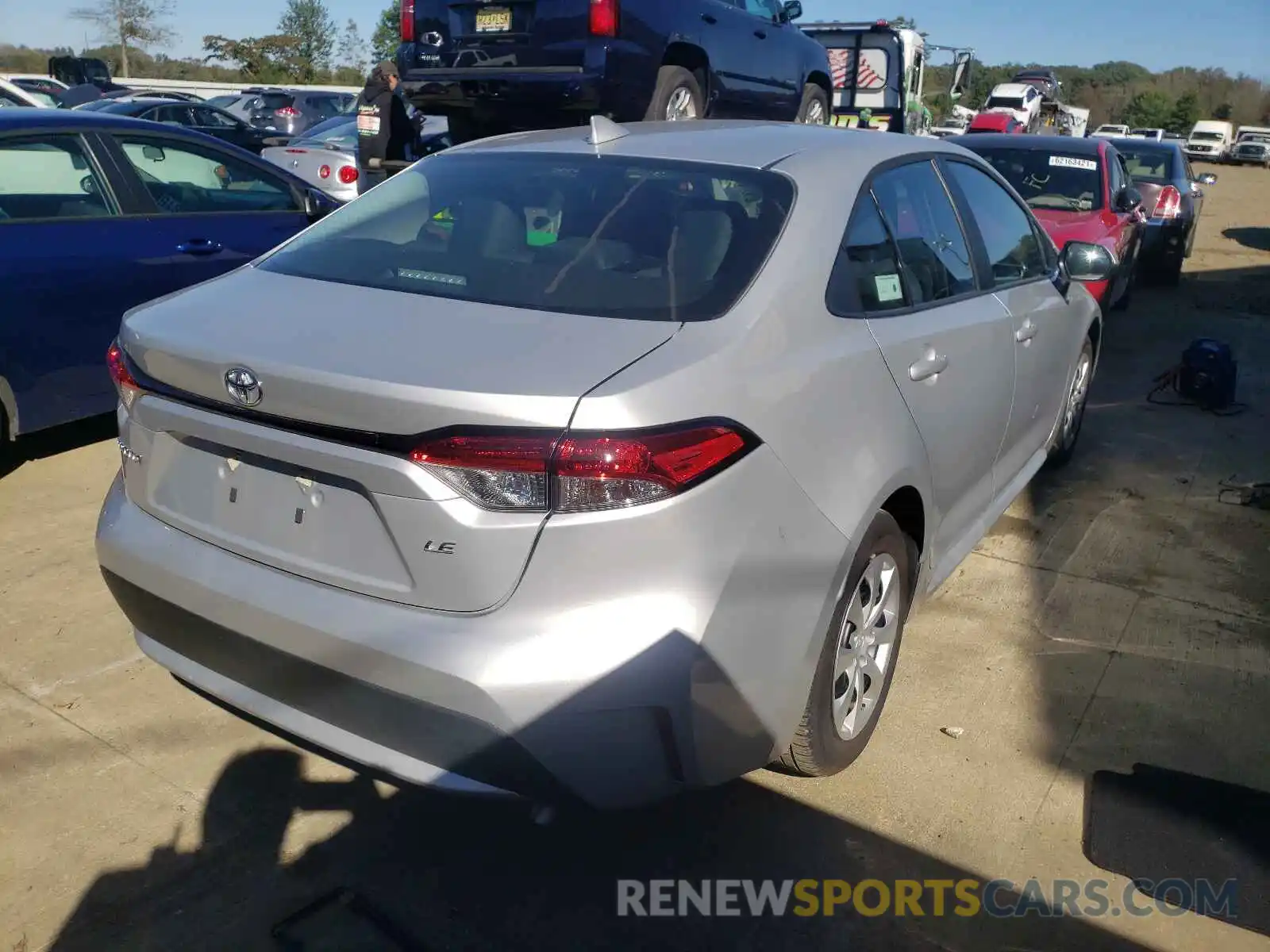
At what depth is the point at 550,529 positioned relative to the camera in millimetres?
2010

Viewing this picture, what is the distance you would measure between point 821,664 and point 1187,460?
13.7ft

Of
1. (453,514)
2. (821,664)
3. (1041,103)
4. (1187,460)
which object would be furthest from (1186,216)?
(1041,103)

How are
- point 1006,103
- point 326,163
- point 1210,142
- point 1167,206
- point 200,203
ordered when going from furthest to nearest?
point 1210,142 → point 1006,103 → point 1167,206 → point 326,163 → point 200,203

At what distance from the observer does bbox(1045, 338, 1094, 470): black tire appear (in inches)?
203

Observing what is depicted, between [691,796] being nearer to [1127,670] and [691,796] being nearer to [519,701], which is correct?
[519,701]

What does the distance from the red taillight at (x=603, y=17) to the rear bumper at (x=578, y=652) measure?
17.3 ft

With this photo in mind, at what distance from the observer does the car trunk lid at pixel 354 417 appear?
6.65ft

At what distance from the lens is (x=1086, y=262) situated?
4.63 meters

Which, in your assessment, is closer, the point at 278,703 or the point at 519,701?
the point at 519,701

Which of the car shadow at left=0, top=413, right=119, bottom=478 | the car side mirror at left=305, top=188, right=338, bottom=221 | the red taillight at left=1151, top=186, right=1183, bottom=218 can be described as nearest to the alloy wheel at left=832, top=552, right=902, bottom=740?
the car shadow at left=0, top=413, right=119, bottom=478

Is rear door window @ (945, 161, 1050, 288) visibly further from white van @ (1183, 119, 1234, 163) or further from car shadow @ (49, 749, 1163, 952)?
white van @ (1183, 119, 1234, 163)

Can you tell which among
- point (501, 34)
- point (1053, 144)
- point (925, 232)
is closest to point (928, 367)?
point (925, 232)

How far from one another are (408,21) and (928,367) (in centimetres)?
586

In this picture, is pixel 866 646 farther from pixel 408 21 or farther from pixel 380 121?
pixel 380 121
